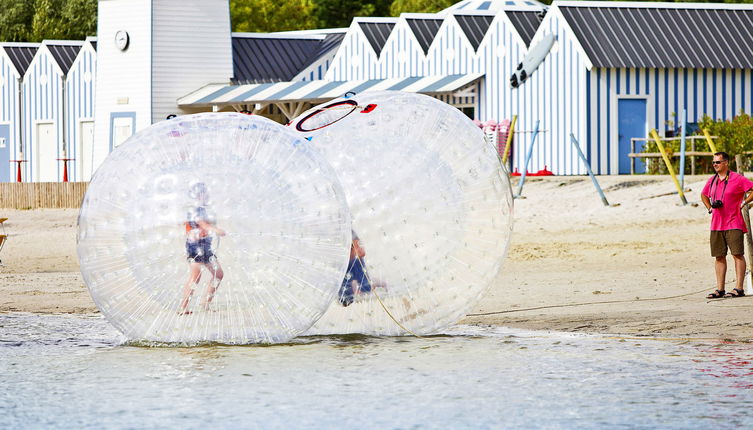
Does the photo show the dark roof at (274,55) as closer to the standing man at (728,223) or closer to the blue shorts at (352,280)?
the standing man at (728,223)

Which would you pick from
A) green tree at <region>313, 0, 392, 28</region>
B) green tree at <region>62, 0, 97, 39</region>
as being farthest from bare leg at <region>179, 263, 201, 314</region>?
green tree at <region>313, 0, 392, 28</region>

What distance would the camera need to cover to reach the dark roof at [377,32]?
39725 mm

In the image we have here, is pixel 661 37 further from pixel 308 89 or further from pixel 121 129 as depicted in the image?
pixel 121 129

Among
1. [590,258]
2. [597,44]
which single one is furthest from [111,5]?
[590,258]

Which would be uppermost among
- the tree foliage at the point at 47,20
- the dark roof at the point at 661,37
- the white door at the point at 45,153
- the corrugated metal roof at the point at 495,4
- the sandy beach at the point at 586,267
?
the tree foliage at the point at 47,20

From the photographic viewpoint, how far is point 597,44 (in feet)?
108

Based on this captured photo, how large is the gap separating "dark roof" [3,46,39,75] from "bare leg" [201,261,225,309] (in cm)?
3770

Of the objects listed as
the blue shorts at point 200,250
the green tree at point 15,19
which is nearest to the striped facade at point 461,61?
the blue shorts at point 200,250

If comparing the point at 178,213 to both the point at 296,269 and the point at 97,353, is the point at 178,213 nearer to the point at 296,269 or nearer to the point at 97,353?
the point at 296,269

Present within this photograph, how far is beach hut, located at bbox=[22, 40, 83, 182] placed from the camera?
4481 cm

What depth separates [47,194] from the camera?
33000 millimetres

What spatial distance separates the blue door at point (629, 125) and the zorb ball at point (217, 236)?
2317 centimetres

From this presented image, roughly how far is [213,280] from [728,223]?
6638 mm

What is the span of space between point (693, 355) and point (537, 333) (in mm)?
1935
